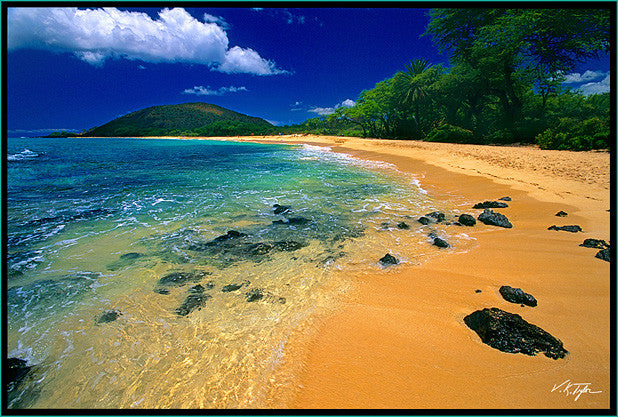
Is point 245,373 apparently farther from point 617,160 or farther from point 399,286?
point 617,160

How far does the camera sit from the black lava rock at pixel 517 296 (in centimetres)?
307

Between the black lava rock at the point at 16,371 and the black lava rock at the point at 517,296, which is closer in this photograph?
the black lava rock at the point at 16,371

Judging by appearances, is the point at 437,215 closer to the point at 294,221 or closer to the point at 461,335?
the point at 294,221

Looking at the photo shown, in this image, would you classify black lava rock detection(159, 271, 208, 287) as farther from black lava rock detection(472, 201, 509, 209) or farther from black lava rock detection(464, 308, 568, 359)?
black lava rock detection(472, 201, 509, 209)

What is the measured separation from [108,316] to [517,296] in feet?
17.8

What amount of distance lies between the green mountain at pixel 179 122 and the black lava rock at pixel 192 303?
4541 inches

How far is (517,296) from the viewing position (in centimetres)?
314

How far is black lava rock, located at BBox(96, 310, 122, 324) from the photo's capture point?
325 centimetres

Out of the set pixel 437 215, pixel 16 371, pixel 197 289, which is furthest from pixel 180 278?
pixel 437 215

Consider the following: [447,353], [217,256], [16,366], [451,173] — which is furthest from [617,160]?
[451,173]

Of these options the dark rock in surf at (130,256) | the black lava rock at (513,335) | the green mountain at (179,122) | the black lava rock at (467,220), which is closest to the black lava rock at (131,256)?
the dark rock in surf at (130,256)

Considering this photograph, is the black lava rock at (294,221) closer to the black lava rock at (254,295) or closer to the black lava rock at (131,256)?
the black lava rock at (254,295)

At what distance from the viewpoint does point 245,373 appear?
2367 mm

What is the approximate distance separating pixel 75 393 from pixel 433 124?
4725cm
